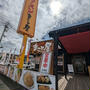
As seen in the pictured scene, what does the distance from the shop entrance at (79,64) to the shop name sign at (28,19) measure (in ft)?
20.9

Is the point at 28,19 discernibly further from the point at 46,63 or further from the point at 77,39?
the point at 77,39

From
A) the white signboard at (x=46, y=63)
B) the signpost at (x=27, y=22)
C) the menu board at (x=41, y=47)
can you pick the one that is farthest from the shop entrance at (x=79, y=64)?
the signpost at (x=27, y=22)

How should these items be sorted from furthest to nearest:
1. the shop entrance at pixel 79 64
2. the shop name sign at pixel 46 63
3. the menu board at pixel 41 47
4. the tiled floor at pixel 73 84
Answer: the menu board at pixel 41 47
the shop entrance at pixel 79 64
the tiled floor at pixel 73 84
the shop name sign at pixel 46 63

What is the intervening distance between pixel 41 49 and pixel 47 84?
6794 millimetres

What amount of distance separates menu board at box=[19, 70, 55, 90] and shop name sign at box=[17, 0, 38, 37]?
10.7ft

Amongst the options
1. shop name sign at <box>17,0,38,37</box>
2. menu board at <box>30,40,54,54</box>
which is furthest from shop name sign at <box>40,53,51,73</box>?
menu board at <box>30,40,54,54</box>

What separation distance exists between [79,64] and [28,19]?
306 inches

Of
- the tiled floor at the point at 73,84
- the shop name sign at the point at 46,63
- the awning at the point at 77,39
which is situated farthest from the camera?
the awning at the point at 77,39

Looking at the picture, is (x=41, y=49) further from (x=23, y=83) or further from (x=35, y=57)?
(x=23, y=83)

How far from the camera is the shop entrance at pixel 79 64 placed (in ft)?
23.3

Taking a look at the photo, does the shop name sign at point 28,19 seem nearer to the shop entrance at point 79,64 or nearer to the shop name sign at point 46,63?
the shop name sign at point 46,63

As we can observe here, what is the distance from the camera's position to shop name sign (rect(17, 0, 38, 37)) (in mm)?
4998

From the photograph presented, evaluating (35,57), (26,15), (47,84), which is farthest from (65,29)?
(35,57)

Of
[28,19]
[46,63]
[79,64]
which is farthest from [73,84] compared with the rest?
[28,19]
